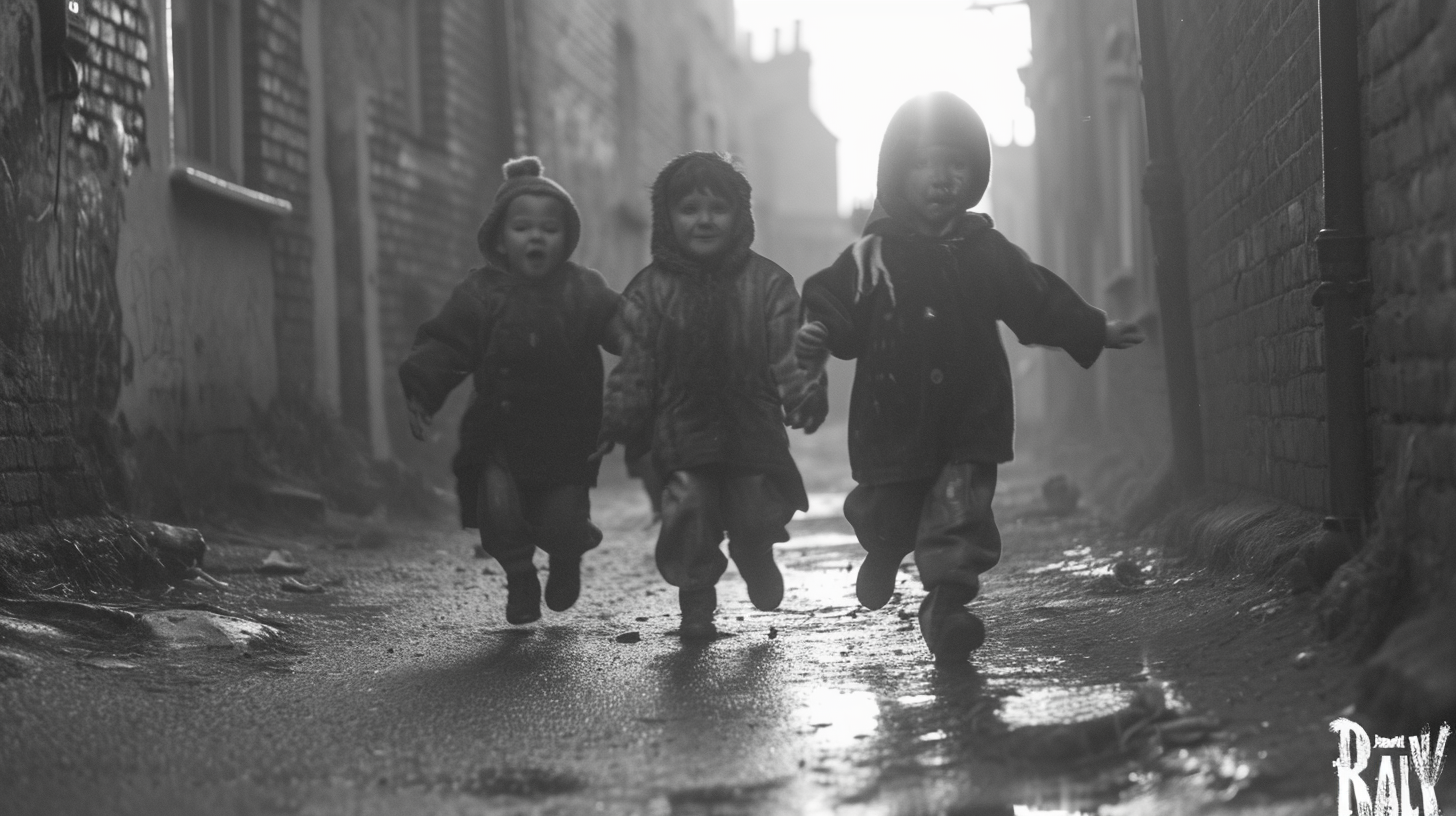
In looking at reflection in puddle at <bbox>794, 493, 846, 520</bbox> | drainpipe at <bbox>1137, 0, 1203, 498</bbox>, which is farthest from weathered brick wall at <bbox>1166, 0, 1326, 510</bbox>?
reflection in puddle at <bbox>794, 493, 846, 520</bbox>

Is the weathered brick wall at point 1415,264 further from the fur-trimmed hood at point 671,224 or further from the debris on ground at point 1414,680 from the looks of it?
the fur-trimmed hood at point 671,224

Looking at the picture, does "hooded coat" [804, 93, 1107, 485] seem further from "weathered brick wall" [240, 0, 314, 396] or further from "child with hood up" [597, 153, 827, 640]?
"weathered brick wall" [240, 0, 314, 396]

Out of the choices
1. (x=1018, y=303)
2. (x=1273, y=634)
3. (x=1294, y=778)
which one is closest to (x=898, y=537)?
(x=1018, y=303)

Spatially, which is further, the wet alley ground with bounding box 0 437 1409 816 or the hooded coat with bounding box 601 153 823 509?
the hooded coat with bounding box 601 153 823 509

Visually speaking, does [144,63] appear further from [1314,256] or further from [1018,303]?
[1314,256]

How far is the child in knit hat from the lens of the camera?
511 cm

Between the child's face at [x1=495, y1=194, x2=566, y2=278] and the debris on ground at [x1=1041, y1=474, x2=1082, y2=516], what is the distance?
467 centimetres

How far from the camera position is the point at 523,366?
5125 mm

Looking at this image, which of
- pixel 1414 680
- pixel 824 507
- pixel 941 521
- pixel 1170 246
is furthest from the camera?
pixel 824 507

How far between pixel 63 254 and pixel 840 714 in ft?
13.4

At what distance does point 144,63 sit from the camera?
709cm

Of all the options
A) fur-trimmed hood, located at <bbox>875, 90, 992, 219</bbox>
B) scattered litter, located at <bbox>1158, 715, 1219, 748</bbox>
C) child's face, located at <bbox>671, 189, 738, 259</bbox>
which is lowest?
scattered litter, located at <bbox>1158, 715, 1219, 748</bbox>

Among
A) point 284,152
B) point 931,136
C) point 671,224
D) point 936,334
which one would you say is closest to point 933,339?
point 936,334

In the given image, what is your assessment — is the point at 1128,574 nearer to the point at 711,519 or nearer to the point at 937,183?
the point at 711,519
